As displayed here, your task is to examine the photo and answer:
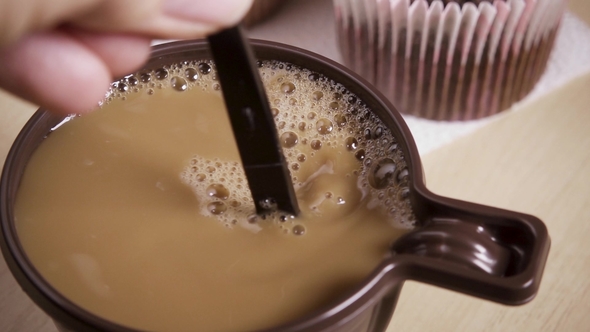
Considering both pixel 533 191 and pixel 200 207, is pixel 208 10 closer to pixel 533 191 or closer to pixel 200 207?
pixel 200 207

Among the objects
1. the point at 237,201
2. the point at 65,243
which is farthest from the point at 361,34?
the point at 65,243

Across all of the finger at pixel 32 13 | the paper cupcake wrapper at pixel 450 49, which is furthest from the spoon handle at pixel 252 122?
the paper cupcake wrapper at pixel 450 49

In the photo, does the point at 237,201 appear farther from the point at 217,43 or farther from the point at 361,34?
the point at 361,34

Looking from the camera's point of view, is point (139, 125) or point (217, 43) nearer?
point (217, 43)

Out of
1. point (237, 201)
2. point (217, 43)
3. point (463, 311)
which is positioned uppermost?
point (217, 43)

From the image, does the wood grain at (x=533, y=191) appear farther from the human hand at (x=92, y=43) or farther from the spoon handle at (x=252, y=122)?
the human hand at (x=92, y=43)

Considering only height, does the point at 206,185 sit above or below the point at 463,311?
above
